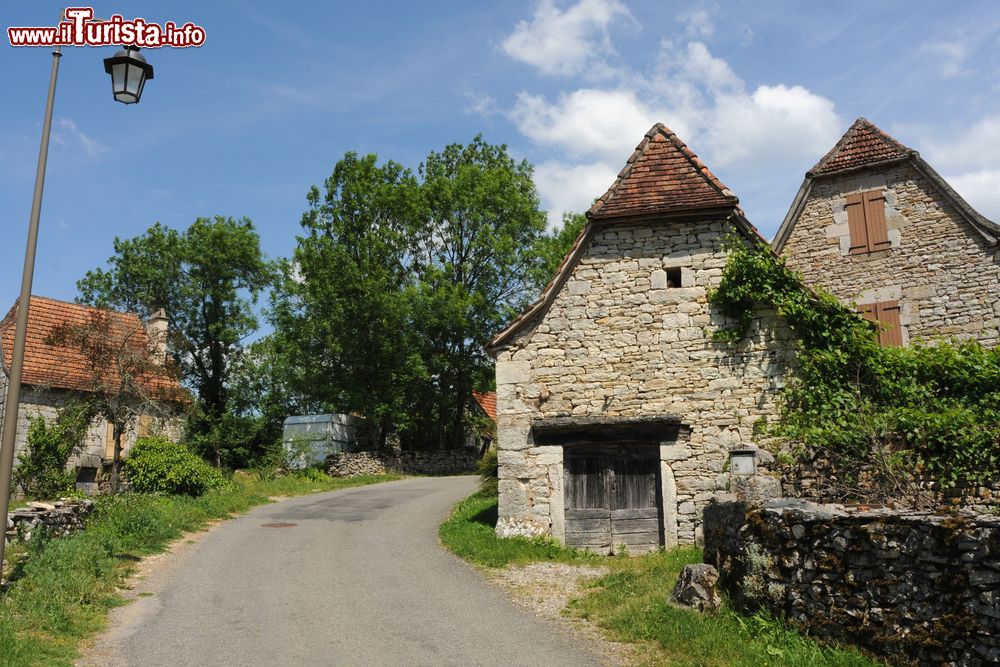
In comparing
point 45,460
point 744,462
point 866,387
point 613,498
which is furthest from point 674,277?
point 45,460

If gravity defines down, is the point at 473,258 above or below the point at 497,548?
above

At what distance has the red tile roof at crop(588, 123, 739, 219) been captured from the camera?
12.6 m

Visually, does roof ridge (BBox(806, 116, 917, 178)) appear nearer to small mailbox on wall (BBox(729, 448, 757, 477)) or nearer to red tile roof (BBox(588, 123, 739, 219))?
red tile roof (BBox(588, 123, 739, 219))

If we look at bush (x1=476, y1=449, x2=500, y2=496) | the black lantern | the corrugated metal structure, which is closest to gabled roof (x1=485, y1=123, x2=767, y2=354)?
bush (x1=476, y1=449, x2=500, y2=496)

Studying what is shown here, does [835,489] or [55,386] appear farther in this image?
[55,386]

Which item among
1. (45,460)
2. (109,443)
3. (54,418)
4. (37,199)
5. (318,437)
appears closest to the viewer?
(37,199)

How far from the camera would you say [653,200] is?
42.2ft

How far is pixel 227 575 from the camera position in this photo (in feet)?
34.1

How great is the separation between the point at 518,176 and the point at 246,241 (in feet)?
44.6

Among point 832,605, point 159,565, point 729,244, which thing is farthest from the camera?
point 729,244

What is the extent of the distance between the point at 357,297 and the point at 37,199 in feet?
74.7

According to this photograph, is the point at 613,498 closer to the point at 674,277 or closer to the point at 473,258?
the point at 674,277

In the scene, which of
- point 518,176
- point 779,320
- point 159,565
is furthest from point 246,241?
point 779,320

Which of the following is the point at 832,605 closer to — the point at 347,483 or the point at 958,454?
the point at 958,454
